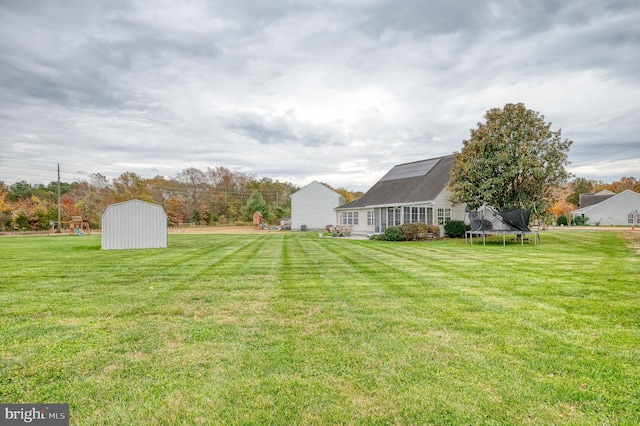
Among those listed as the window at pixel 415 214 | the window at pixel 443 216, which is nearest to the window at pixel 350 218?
the window at pixel 415 214

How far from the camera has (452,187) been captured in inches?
743

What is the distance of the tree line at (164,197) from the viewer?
130 ft

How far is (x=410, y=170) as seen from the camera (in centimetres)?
2762

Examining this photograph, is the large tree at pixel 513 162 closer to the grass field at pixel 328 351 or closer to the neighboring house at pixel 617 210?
the grass field at pixel 328 351

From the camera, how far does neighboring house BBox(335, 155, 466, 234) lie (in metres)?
21.5

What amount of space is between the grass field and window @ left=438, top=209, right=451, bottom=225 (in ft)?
48.3

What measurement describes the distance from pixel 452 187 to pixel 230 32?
527 inches

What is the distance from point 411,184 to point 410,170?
2.76m

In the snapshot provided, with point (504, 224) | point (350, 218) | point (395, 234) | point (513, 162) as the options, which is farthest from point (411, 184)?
point (504, 224)

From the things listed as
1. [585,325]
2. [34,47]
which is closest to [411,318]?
[585,325]

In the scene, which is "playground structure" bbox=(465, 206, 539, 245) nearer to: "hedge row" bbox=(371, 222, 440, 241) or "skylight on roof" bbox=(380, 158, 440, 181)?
"hedge row" bbox=(371, 222, 440, 241)

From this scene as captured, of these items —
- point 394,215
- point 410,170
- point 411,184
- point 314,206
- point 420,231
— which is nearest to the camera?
point 420,231

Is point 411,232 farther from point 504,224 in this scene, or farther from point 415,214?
point 504,224

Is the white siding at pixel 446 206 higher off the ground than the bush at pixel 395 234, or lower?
higher
